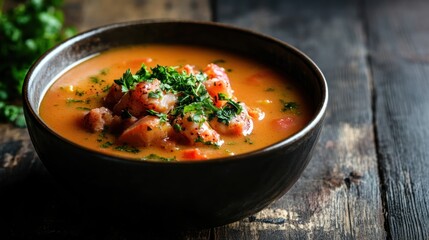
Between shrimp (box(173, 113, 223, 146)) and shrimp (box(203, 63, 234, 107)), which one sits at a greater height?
shrimp (box(203, 63, 234, 107))

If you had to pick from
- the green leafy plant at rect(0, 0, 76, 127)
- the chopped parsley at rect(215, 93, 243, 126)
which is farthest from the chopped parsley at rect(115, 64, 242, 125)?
the green leafy plant at rect(0, 0, 76, 127)

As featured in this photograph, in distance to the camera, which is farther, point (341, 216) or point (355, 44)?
point (355, 44)

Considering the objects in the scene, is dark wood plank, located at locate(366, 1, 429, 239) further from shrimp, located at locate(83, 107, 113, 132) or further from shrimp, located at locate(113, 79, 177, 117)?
shrimp, located at locate(83, 107, 113, 132)

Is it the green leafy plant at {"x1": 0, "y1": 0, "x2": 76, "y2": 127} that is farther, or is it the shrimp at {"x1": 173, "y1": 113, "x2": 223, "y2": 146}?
the green leafy plant at {"x1": 0, "y1": 0, "x2": 76, "y2": 127}

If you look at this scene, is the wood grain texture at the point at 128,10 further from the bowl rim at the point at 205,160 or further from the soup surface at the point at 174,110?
the soup surface at the point at 174,110

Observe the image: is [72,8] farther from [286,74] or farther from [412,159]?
[412,159]

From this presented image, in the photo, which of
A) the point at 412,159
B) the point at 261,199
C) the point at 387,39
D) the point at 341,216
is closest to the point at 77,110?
the point at 261,199

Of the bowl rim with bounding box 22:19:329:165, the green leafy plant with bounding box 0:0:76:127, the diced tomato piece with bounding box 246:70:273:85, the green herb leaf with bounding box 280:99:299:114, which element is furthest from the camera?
the green leafy plant with bounding box 0:0:76:127
